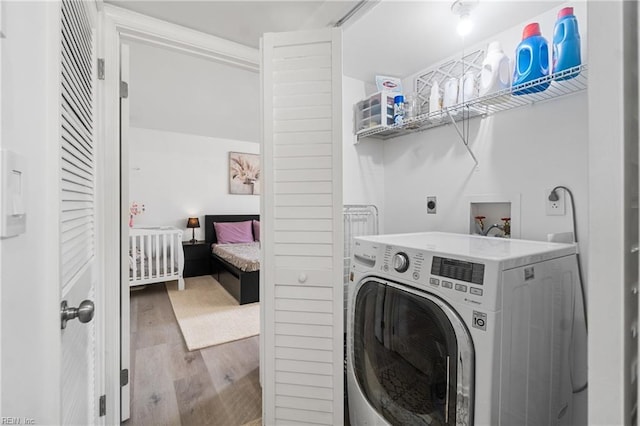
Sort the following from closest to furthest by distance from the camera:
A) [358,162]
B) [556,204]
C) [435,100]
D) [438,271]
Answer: [438,271], [556,204], [435,100], [358,162]

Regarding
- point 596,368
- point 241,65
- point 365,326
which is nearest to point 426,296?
point 365,326

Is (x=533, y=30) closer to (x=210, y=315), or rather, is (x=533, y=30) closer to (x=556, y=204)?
(x=556, y=204)

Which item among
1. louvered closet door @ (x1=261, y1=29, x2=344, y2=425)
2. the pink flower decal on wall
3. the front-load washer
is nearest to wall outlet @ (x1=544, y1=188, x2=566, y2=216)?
the front-load washer

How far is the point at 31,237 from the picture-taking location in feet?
1.66

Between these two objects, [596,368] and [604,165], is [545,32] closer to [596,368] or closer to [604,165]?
[604,165]

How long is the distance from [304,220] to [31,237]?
0.92 metres

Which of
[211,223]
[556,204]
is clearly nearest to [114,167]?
[556,204]

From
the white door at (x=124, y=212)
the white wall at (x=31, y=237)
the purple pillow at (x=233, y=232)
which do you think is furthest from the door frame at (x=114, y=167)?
the purple pillow at (x=233, y=232)

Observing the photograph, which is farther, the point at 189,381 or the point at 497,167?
the point at 189,381

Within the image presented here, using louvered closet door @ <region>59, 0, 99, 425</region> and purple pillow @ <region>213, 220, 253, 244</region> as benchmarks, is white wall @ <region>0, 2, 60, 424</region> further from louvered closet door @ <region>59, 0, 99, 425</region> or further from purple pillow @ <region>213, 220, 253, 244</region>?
purple pillow @ <region>213, 220, 253, 244</region>

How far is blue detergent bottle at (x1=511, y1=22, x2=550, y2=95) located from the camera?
3.94ft

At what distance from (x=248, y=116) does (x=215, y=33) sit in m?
2.17

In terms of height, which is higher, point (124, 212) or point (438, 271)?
point (124, 212)

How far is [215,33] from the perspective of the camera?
1551 millimetres
